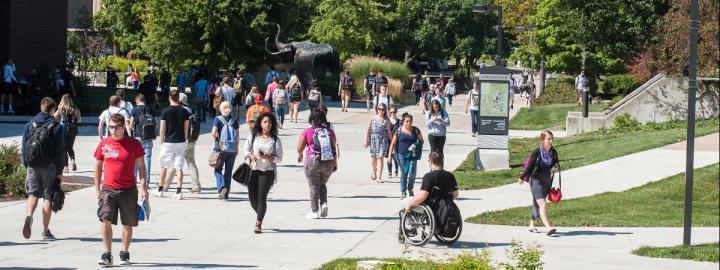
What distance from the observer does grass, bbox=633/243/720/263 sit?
13.3 meters

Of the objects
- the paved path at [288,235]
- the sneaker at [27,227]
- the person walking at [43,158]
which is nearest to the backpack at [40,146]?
the person walking at [43,158]

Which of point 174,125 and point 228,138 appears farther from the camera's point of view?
point 228,138

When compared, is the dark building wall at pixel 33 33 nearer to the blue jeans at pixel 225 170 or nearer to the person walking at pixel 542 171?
the blue jeans at pixel 225 170

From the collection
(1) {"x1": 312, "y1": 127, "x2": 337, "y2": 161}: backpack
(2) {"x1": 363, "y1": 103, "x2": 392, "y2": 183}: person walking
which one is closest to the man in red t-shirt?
(1) {"x1": 312, "y1": 127, "x2": 337, "y2": 161}: backpack

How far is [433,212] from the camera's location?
1428 centimetres

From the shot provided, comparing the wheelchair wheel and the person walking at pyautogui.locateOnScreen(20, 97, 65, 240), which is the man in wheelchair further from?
the person walking at pyautogui.locateOnScreen(20, 97, 65, 240)

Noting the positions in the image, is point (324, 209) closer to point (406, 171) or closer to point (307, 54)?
point (406, 171)

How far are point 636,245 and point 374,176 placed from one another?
26.3ft

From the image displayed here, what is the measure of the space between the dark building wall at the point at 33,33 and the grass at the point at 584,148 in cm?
1955

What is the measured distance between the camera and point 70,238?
14.4 meters

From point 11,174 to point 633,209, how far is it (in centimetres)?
920

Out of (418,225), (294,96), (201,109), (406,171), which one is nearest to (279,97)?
(294,96)

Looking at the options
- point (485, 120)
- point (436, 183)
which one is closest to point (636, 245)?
point (436, 183)

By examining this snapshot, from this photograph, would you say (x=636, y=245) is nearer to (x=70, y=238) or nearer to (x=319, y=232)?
(x=319, y=232)
